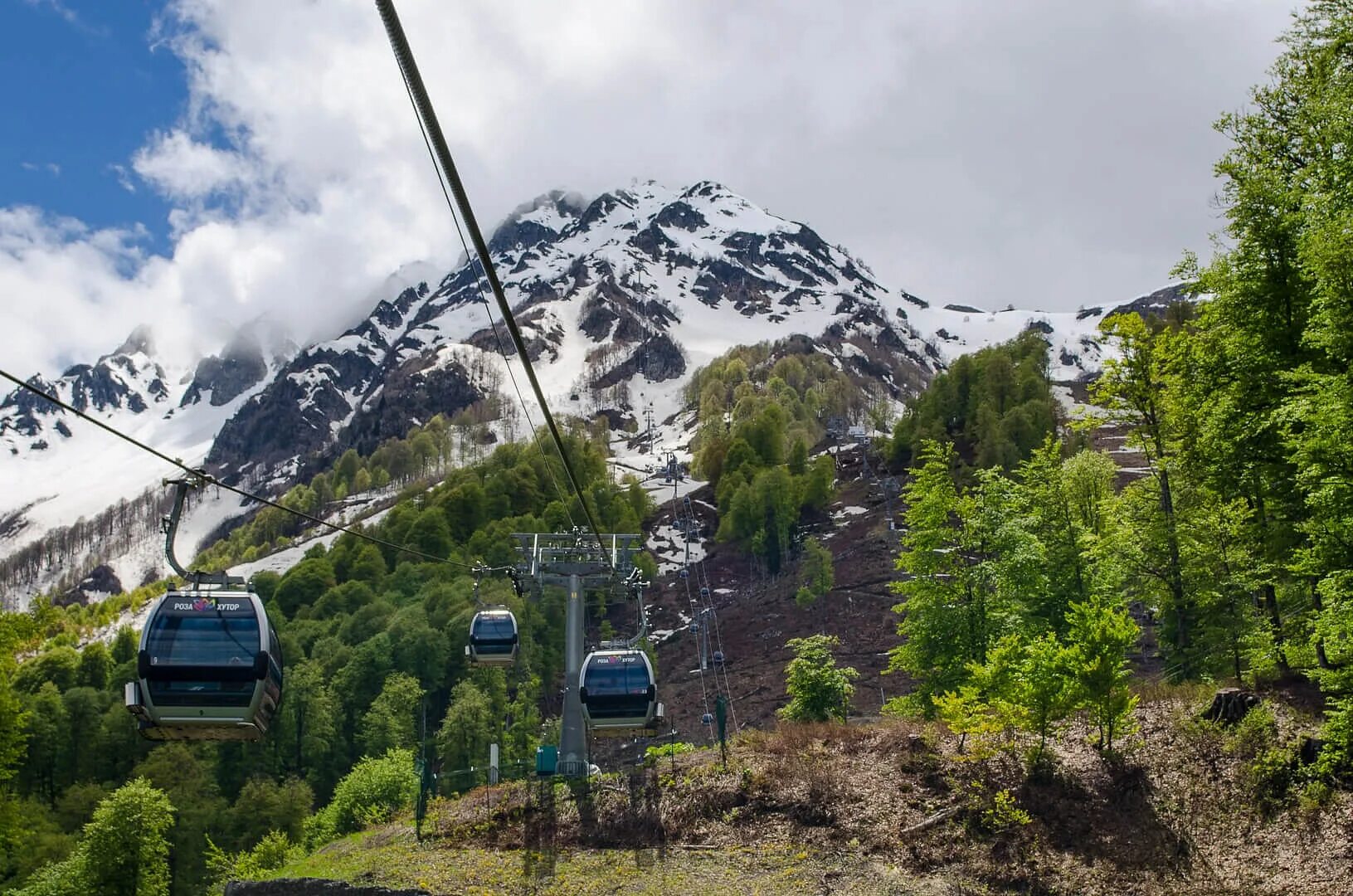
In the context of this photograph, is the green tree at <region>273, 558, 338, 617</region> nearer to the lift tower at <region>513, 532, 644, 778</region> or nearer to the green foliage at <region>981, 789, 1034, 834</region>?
the lift tower at <region>513, 532, 644, 778</region>

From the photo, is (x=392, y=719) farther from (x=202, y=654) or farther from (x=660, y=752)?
(x=202, y=654)

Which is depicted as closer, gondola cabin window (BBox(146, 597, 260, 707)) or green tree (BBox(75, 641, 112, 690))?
gondola cabin window (BBox(146, 597, 260, 707))

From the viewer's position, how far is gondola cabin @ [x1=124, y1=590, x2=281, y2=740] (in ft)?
58.0

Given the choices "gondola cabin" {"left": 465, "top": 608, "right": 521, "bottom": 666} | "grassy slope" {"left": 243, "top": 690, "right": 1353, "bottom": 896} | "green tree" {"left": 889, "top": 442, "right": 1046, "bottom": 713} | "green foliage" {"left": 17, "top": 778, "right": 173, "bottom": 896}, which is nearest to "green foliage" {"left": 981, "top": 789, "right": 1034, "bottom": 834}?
"grassy slope" {"left": 243, "top": 690, "right": 1353, "bottom": 896}

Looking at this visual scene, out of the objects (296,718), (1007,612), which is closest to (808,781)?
(1007,612)

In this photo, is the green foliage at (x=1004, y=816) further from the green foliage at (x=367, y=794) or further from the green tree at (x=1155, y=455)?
the green foliage at (x=367, y=794)

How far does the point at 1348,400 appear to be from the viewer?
1616 centimetres

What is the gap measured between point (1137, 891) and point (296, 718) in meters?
61.3

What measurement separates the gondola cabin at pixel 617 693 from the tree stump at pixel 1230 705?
1261 cm

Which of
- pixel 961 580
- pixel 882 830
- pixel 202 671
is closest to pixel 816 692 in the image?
pixel 961 580

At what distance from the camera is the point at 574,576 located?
3703 centimetres

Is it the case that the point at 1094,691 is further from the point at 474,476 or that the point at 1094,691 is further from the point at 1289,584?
the point at 474,476

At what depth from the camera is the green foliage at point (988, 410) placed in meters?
85.1

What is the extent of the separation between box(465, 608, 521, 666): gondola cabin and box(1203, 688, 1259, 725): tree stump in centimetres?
1992
